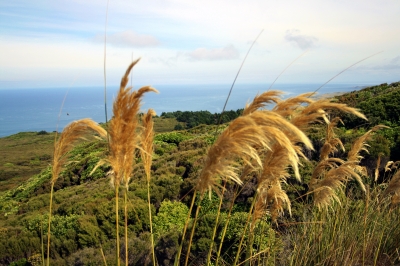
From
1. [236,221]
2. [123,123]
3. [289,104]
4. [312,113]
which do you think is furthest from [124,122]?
[236,221]

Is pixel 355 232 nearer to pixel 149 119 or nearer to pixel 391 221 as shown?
pixel 391 221

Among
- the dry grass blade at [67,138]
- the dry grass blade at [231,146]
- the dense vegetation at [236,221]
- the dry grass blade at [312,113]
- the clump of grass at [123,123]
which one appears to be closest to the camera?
the dry grass blade at [231,146]

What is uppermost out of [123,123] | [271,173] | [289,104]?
[289,104]

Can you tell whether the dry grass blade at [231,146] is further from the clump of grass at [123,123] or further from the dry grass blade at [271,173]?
the clump of grass at [123,123]

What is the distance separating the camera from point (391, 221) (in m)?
3.76

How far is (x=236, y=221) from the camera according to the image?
17.5ft

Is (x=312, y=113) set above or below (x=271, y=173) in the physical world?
above

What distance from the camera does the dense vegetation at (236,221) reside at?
2894 mm

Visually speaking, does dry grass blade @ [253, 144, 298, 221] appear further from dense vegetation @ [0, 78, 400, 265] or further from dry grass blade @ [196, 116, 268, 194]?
dry grass blade @ [196, 116, 268, 194]

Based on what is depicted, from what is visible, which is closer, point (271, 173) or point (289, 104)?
point (289, 104)

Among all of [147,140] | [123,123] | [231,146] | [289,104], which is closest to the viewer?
[231,146]

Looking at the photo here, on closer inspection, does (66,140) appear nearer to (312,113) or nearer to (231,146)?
(231,146)

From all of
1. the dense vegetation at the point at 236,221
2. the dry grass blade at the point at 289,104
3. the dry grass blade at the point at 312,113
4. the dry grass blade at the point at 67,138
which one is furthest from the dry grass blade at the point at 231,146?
the dry grass blade at the point at 67,138

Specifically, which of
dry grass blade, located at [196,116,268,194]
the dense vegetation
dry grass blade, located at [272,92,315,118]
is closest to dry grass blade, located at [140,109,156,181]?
the dense vegetation
